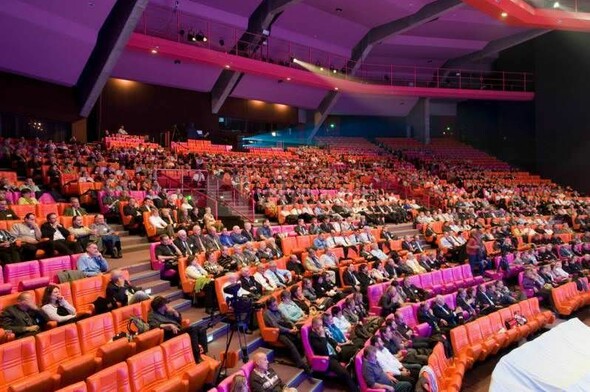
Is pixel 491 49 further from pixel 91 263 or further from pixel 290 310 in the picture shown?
pixel 91 263

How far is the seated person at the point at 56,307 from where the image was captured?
16.1ft

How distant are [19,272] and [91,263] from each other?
799 mm

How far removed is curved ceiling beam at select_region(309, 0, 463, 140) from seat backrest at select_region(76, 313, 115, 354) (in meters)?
15.8

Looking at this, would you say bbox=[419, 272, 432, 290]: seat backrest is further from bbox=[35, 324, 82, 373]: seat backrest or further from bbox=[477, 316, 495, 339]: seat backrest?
bbox=[35, 324, 82, 373]: seat backrest

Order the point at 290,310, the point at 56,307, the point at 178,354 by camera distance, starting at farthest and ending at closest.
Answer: the point at 290,310 → the point at 56,307 → the point at 178,354

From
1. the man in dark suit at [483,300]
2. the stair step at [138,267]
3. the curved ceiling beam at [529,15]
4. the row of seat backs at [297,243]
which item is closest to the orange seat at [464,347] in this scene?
the man in dark suit at [483,300]

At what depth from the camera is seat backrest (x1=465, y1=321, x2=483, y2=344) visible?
663 centimetres

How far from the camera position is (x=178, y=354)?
15.7 ft

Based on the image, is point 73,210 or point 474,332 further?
point 73,210

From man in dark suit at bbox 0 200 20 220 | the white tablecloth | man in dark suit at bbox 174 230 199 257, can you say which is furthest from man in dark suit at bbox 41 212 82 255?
the white tablecloth

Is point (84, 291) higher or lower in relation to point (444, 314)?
higher

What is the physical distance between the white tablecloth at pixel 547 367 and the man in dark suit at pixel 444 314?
1817 millimetres

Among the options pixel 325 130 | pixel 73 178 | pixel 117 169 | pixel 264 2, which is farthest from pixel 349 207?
pixel 325 130

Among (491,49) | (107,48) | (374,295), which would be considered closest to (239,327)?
(374,295)
